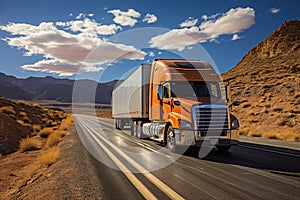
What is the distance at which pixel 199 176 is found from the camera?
20.6ft

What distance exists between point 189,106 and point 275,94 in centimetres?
2719

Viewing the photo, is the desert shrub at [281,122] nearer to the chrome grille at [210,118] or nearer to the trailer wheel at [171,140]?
the chrome grille at [210,118]

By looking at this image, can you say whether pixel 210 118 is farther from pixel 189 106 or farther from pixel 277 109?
pixel 277 109

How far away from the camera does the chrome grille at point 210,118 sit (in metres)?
9.20

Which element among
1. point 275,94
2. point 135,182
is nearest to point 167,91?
point 135,182

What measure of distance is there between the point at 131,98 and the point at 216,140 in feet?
28.3

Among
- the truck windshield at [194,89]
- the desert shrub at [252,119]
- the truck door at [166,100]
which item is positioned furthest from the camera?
the desert shrub at [252,119]

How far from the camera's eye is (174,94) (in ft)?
34.1

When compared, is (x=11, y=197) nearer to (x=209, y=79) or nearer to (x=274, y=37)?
(x=209, y=79)

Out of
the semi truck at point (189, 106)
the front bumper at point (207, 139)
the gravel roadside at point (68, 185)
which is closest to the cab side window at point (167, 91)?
the semi truck at point (189, 106)

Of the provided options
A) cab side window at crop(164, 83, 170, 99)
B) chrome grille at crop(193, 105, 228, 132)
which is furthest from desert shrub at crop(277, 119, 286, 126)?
cab side window at crop(164, 83, 170, 99)

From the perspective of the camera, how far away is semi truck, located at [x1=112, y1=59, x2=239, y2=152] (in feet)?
30.2

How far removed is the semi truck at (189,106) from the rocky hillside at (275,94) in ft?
28.6

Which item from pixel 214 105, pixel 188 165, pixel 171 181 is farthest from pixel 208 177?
pixel 214 105
